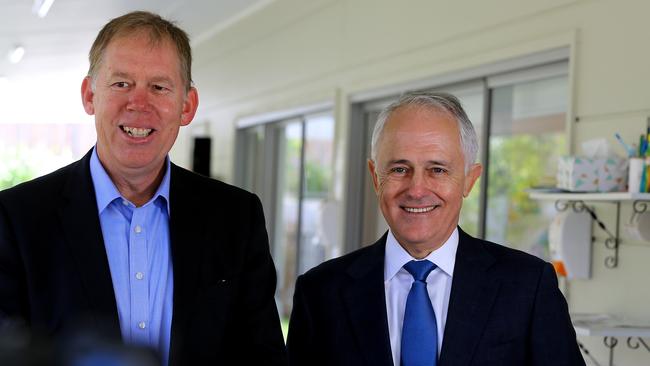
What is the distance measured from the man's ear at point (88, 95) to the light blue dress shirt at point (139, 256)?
10 centimetres

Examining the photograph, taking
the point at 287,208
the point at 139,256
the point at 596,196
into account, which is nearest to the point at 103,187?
the point at 139,256

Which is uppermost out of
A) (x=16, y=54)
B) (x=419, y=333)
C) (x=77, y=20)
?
(x=77, y=20)

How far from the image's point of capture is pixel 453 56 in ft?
16.2

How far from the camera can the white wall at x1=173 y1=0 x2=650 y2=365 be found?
360 cm

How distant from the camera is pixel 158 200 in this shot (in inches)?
68.3

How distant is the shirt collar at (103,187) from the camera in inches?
65.7

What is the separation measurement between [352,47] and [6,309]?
16.8ft

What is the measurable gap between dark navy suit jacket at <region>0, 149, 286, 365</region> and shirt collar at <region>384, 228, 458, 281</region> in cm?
27

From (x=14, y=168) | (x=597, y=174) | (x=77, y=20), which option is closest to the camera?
(x=597, y=174)

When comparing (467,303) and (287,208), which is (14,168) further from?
(467,303)

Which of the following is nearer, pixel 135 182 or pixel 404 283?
pixel 135 182

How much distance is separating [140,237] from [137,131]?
0.22m

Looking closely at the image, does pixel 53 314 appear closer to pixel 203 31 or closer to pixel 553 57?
pixel 553 57

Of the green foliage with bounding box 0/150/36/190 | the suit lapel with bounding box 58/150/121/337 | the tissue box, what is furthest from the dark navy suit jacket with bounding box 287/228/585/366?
the green foliage with bounding box 0/150/36/190
